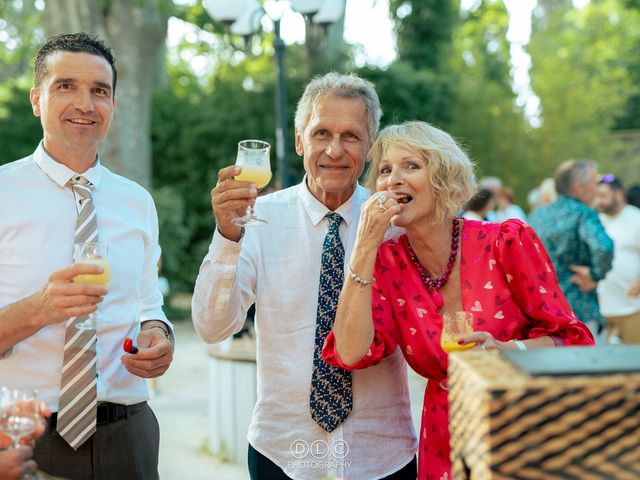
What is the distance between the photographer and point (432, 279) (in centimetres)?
287

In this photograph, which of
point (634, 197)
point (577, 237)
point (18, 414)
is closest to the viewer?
point (18, 414)

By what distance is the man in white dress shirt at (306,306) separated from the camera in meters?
2.84

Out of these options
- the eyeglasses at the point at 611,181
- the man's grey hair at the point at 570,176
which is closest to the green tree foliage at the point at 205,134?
the eyeglasses at the point at 611,181

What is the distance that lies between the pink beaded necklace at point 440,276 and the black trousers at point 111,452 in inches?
47.3

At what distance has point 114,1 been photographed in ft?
42.0

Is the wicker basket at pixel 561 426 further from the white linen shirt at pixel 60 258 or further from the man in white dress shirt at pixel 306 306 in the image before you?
the white linen shirt at pixel 60 258

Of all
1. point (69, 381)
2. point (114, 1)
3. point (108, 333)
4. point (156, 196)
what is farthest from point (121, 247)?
point (156, 196)

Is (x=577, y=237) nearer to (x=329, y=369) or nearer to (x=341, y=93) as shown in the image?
(x=341, y=93)

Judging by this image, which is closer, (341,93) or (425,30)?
(341,93)

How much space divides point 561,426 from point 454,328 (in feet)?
3.31

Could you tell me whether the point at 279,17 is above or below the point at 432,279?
above

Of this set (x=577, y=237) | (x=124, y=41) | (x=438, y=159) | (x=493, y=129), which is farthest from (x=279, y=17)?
(x=493, y=129)

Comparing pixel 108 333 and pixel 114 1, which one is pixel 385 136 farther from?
pixel 114 1

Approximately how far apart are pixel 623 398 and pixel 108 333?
196 centimetres
